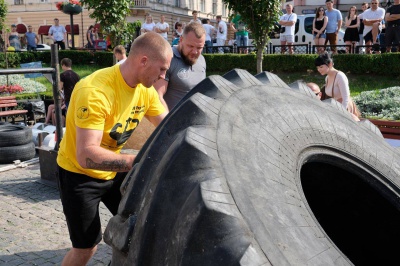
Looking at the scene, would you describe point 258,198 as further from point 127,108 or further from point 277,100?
point 127,108

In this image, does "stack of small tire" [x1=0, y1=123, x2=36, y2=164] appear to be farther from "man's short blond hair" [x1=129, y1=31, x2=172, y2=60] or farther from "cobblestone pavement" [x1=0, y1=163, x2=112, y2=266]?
"man's short blond hair" [x1=129, y1=31, x2=172, y2=60]

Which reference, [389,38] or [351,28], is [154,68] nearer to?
[389,38]

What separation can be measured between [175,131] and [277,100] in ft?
1.73

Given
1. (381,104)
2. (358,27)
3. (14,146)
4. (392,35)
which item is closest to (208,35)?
(358,27)

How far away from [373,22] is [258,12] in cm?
444

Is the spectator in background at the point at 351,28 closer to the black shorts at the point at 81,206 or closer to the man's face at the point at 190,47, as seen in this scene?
the man's face at the point at 190,47

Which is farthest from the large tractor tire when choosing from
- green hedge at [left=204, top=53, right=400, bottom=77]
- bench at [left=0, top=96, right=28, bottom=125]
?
green hedge at [left=204, top=53, right=400, bottom=77]

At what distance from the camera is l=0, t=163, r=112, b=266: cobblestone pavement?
188 inches

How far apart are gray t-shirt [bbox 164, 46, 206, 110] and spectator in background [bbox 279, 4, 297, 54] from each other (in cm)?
1248

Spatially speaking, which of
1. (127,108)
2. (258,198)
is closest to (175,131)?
(258,198)

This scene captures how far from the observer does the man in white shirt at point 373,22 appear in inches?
621

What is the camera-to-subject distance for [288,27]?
17.6m

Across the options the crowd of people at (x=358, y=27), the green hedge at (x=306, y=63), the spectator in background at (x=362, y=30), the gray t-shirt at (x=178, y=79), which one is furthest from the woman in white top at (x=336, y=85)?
the spectator in background at (x=362, y=30)

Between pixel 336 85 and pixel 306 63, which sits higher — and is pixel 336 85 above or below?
below
